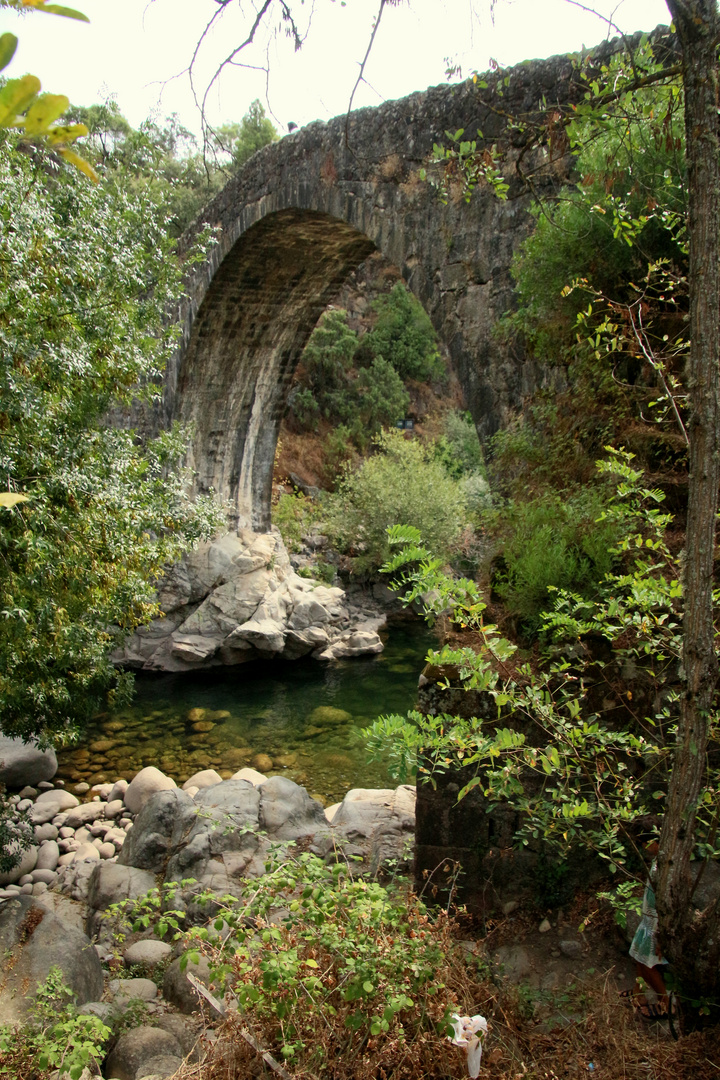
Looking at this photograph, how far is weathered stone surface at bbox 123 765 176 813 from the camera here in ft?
21.3

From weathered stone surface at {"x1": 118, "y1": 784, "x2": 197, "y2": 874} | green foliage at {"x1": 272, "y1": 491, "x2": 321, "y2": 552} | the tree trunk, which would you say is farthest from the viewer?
green foliage at {"x1": 272, "y1": 491, "x2": 321, "y2": 552}

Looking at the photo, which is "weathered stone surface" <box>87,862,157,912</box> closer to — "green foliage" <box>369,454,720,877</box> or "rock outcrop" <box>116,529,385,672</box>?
"green foliage" <box>369,454,720,877</box>

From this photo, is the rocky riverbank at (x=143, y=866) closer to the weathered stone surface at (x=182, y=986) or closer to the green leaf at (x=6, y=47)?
the weathered stone surface at (x=182, y=986)

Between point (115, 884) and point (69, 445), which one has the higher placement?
point (69, 445)

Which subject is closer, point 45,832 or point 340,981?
point 340,981

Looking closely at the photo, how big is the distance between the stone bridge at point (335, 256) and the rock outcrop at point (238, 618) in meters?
1.14

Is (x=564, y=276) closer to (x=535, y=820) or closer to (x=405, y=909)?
(x=535, y=820)

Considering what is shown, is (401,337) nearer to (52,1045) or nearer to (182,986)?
(182,986)

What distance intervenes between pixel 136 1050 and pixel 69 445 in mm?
2811

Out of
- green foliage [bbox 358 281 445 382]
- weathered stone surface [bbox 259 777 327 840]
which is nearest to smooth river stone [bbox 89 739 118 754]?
weathered stone surface [bbox 259 777 327 840]

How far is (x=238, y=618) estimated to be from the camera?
1089 centimetres

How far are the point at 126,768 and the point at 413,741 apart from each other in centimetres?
561

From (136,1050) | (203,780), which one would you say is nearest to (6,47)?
(136,1050)

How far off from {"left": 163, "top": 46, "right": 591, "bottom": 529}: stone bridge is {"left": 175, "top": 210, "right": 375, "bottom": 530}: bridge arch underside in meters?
0.02
